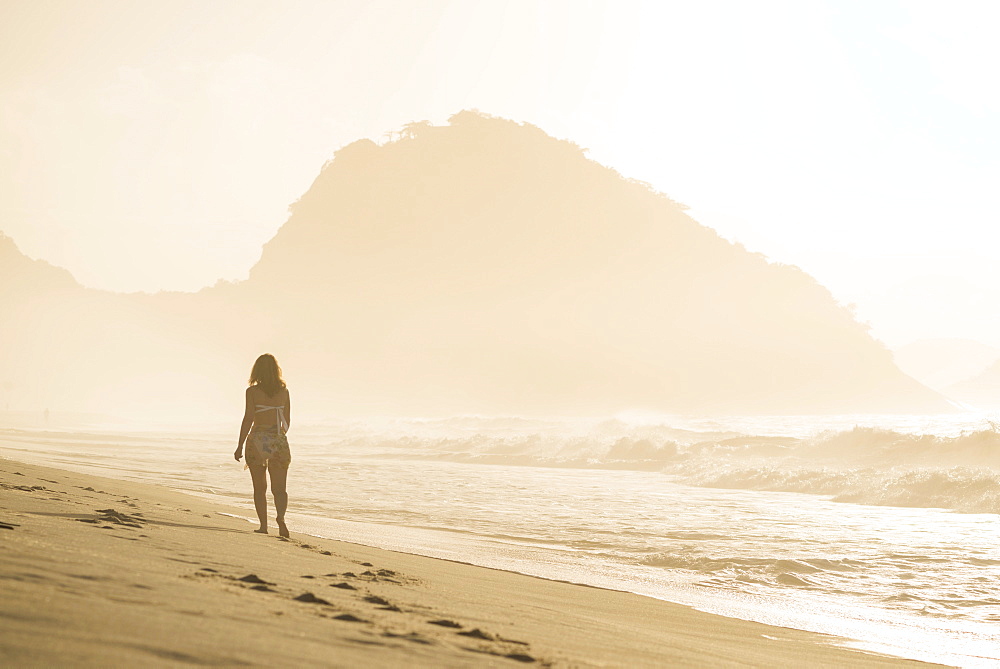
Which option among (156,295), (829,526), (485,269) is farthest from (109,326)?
(829,526)

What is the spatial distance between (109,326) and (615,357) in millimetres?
92342

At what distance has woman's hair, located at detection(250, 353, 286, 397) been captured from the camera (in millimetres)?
8211

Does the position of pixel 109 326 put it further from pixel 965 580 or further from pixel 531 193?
pixel 965 580

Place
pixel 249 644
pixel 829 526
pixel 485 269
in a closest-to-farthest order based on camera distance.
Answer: pixel 249 644
pixel 829 526
pixel 485 269

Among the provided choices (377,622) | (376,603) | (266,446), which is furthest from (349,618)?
(266,446)

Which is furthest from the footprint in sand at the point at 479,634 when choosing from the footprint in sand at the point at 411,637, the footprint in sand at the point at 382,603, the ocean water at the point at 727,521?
the ocean water at the point at 727,521

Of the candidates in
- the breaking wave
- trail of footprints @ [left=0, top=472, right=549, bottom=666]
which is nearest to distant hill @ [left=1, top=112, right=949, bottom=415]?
the breaking wave

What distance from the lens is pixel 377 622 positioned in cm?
361

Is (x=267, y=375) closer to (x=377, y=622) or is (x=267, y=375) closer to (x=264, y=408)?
(x=264, y=408)

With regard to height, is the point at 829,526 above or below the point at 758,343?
below

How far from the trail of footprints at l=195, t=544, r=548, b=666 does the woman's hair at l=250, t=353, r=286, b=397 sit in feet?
10.6

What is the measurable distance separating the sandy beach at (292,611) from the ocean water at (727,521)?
120 cm

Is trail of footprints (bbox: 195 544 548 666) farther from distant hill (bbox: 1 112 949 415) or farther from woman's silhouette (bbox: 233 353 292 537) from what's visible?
distant hill (bbox: 1 112 949 415)

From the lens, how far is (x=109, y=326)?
159 m
